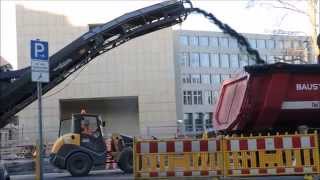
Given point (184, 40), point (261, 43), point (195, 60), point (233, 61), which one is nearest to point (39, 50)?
point (184, 40)

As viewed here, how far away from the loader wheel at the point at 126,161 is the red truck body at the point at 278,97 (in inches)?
331

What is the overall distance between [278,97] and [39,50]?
5.30 metres

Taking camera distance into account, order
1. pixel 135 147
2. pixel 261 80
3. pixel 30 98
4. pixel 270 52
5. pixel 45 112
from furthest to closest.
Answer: pixel 270 52 → pixel 45 112 → pixel 30 98 → pixel 261 80 → pixel 135 147

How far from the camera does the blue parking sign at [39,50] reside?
41.4 feet

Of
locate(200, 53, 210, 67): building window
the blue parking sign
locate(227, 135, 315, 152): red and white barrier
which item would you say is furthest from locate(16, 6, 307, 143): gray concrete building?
locate(227, 135, 315, 152): red and white barrier

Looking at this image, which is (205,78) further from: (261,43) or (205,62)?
(261,43)

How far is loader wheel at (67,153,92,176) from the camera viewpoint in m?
21.5

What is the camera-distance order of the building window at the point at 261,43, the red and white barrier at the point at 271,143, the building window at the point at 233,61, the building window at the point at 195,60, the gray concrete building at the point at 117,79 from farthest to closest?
the building window at the point at 233,61
the building window at the point at 261,43
the building window at the point at 195,60
the gray concrete building at the point at 117,79
the red and white barrier at the point at 271,143

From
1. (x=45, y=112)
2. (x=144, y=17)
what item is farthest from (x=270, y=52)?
(x=144, y=17)

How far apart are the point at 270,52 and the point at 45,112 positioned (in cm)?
5575

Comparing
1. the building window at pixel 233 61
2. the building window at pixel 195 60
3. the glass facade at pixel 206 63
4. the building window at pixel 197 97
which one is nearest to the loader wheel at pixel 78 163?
the glass facade at pixel 206 63

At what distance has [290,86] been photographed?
44.1 ft

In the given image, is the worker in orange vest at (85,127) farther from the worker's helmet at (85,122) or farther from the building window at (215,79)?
the building window at (215,79)

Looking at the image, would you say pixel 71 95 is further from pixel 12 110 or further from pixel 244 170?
pixel 244 170
